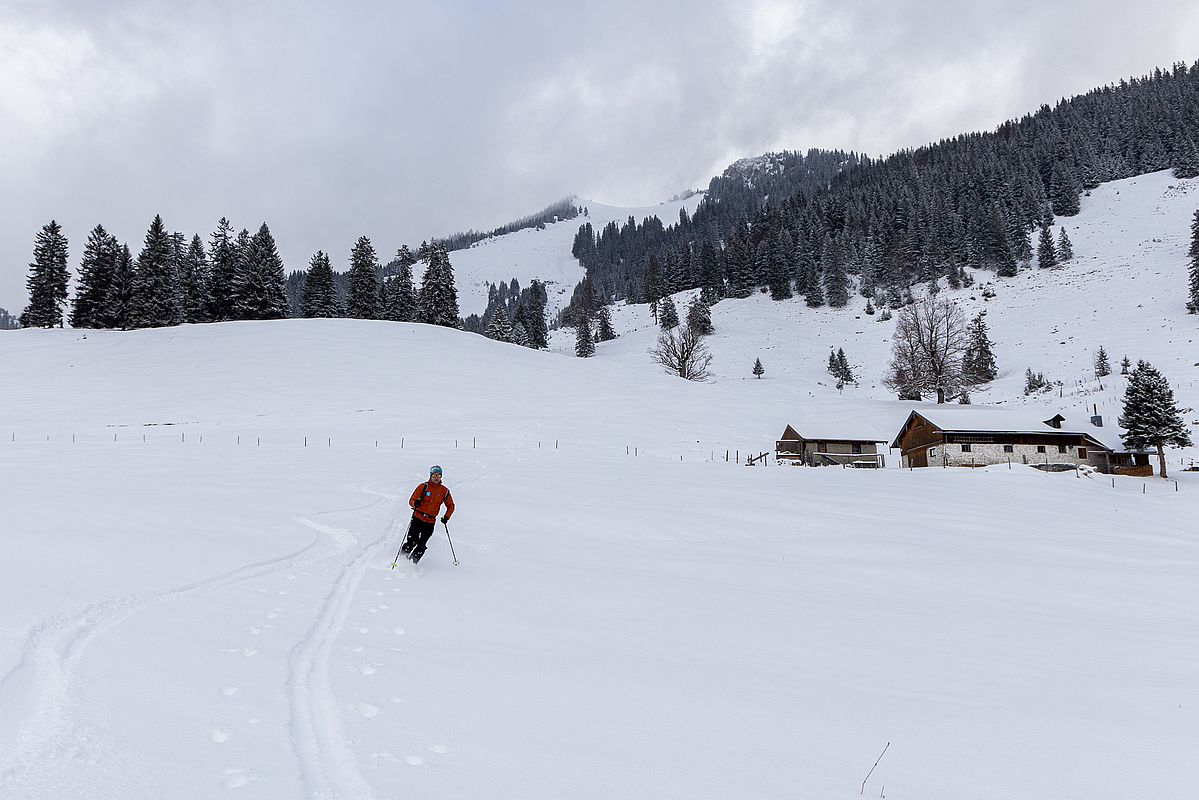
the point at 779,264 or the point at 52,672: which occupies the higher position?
the point at 779,264

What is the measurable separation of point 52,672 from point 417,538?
234 inches

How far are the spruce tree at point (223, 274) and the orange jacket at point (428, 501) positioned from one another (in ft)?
236

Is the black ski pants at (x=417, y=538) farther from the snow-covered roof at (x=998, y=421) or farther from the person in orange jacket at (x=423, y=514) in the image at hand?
the snow-covered roof at (x=998, y=421)

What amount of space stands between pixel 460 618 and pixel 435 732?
3423 mm

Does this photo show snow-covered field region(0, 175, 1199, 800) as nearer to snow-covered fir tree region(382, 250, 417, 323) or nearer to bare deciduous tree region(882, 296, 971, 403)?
bare deciduous tree region(882, 296, 971, 403)

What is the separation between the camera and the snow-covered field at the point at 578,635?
3994 millimetres

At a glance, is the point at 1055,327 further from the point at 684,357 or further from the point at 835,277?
the point at 684,357

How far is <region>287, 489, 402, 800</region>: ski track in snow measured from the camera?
11.5 feet

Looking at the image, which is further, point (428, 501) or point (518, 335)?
point (518, 335)

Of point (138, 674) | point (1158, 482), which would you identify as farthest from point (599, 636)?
point (1158, 482)

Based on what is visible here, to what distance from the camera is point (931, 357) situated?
59.2 m

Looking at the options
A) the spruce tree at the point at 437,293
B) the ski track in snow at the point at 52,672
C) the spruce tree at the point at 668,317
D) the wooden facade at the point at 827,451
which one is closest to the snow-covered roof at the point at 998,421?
the wooden facade at the point at 827,451

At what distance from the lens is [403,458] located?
27109 mm

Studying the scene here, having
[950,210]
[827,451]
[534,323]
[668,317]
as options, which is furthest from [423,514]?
[950,210]
